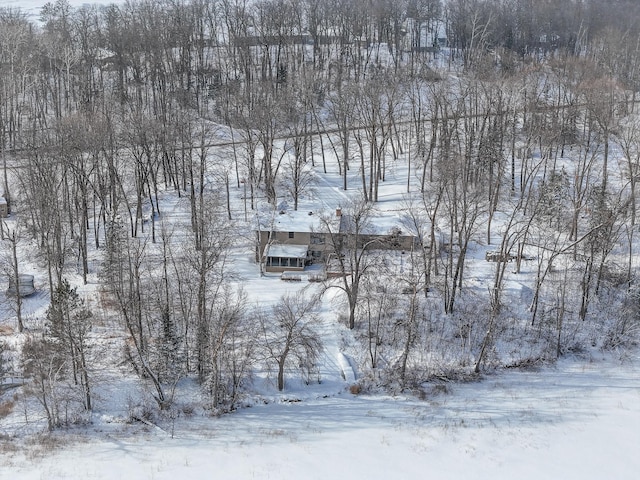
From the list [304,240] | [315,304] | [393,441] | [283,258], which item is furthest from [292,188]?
[393,441]

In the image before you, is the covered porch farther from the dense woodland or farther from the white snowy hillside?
the dense woodland

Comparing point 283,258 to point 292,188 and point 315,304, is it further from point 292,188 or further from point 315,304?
point 292,188

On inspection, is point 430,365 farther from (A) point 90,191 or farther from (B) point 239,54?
(B) point 239,54

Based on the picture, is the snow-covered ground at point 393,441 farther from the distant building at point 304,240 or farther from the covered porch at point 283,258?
the distant building at point 304,240

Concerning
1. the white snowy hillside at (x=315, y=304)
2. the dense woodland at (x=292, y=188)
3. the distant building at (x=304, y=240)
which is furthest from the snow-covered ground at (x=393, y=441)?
the distant building at (x=304, y=240)

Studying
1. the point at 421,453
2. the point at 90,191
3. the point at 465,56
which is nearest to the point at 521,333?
the point at 421,453

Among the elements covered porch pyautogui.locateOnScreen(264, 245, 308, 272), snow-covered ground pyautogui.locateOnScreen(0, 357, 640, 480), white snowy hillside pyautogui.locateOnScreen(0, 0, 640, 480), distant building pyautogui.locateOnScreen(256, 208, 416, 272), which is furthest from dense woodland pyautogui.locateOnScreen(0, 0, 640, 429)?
covered porch pyautogui.locateOnScreen(264, 245, 308, 272)
